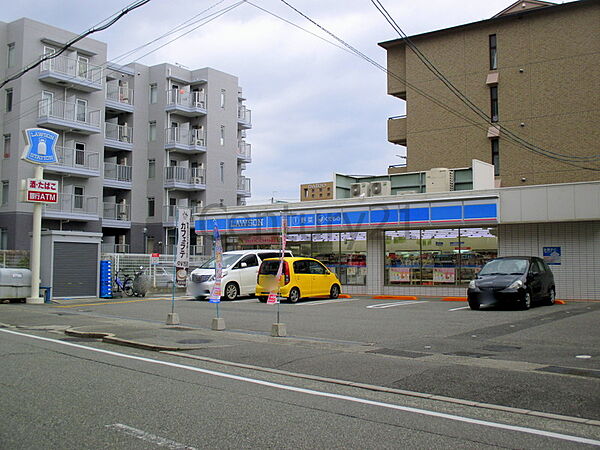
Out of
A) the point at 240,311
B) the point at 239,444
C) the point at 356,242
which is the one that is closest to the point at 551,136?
the point at 356,242

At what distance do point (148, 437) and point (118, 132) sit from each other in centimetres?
3972

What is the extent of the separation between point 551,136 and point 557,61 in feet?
14.4

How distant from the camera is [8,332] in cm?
1382

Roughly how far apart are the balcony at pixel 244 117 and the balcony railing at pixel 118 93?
36.7 feet

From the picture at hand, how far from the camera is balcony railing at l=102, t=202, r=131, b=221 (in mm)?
41969

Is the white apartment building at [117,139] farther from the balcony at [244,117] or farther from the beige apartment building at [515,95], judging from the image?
the beige apartment building at [515,95]

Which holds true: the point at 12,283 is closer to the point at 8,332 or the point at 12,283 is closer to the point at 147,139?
the point at 8,332

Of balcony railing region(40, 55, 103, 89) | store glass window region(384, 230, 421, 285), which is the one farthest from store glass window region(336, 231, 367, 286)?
balcony railing region(40, 55, 103, 89)

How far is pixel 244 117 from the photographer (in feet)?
174

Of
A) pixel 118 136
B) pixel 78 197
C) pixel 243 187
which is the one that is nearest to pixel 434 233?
pixel 78 197

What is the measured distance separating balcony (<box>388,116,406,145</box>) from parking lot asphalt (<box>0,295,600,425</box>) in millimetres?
22191

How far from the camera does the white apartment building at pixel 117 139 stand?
116 feet

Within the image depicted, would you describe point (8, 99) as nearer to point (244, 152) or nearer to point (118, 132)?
point (118, 132)

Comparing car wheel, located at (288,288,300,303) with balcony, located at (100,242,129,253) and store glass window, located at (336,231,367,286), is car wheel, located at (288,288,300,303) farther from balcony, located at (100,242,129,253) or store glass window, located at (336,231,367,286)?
balcony, located at (100,242,129,253)
